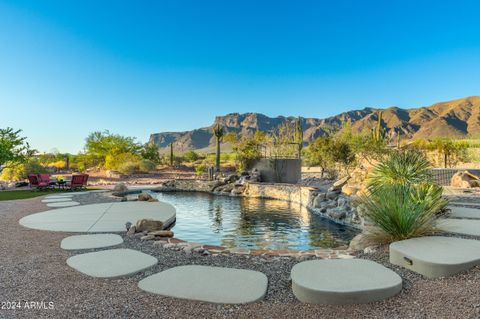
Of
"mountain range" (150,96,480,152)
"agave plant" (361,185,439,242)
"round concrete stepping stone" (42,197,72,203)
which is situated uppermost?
"mountain range" (150,96,480,152)

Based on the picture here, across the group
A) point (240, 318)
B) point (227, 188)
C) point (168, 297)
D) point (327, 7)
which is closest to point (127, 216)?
point (168, 297)

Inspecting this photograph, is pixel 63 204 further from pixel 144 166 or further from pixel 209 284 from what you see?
pixel 144 166

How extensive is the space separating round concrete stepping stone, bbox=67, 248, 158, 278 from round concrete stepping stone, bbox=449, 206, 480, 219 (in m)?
5.81

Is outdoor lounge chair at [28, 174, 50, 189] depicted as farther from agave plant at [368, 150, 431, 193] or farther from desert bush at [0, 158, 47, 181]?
agave plant at [368, 150, 431, 193]

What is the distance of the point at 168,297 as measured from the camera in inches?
113

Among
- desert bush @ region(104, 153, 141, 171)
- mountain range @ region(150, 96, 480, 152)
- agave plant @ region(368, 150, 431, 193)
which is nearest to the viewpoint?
agave plant @ region(368, 150, 431, 193)

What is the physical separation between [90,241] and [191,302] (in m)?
2.88

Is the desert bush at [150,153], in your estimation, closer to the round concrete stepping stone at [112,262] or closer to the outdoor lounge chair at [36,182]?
the outdoor lounge chair at [36,182]

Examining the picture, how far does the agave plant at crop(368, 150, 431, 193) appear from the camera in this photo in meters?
7.32

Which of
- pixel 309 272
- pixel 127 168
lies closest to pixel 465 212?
pixel 309 272

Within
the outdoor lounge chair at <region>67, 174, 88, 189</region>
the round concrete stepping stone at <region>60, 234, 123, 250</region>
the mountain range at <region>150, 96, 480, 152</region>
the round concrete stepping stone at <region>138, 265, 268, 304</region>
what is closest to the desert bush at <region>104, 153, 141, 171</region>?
the outdoor lounge chair at <region>67, 174, 88, 189</region>

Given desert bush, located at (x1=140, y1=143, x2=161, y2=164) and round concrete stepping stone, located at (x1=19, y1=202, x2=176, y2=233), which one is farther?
desert bush, located at (x1=140, y1=143, x2=161, y2=164)

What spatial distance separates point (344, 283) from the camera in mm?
2965

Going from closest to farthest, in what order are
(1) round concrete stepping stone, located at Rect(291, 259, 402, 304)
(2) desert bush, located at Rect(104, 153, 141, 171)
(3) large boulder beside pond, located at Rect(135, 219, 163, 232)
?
(1) round concrete stepping stone, located at Rect(291, 259, 402, 304) → (3) large boulder beside pond, located at Rect(135, 219, 163, 232) → (2) desert bush, located at Rect(104, 153, 141, 171)
